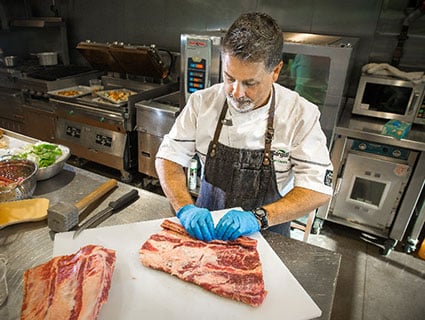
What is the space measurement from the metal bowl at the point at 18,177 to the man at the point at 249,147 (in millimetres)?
541

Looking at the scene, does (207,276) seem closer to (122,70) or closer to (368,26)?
(368,26)

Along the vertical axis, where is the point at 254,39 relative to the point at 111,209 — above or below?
above

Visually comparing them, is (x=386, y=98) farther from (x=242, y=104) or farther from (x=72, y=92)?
(x=72, y=92)

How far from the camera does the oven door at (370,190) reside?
2.35 m

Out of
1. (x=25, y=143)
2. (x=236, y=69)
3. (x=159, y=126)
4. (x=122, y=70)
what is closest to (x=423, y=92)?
(x=236, y=69)

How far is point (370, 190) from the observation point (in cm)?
252

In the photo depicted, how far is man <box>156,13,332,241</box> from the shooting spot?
1.07 metres

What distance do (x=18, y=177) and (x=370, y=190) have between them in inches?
97.4

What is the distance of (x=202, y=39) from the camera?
92.7 inches

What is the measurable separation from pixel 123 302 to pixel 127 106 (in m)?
2.45

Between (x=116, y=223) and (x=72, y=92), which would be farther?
(x=72, y=92)

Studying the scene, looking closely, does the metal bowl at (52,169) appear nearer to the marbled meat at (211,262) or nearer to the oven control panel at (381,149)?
the marbled meat at (211,262)

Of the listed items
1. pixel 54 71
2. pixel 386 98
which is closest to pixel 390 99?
pixel 386 98

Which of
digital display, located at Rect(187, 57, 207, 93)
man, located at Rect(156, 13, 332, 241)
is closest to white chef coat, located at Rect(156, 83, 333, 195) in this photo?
man, located at Rect(156, 13, 332, 241)
